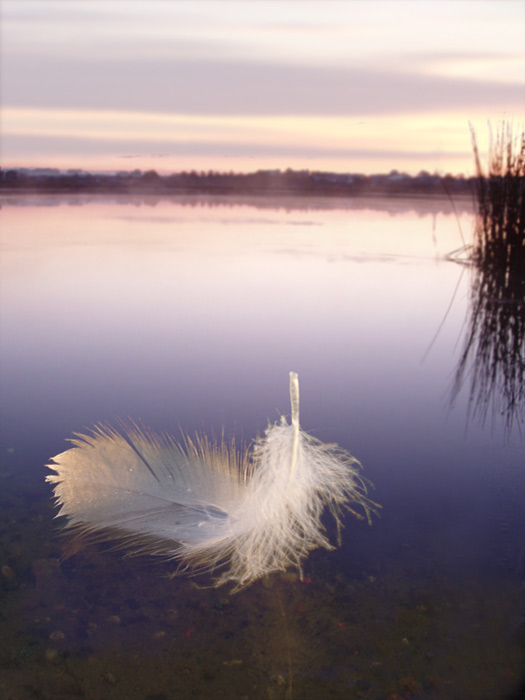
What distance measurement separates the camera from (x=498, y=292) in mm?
5508

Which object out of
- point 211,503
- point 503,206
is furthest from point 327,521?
point 503,206

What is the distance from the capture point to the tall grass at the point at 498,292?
373 cm

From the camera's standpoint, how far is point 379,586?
194 cm

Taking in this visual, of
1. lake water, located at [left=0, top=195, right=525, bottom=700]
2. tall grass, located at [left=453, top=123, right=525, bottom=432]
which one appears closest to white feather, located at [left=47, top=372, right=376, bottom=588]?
lake water, located at [left=0, top=195, right=525, bottom=700]

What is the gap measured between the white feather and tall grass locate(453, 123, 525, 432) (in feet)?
5.32

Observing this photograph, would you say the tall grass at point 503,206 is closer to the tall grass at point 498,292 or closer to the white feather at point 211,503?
the tall grass at point 498,292

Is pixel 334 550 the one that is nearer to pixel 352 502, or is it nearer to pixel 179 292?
pixel 352 502

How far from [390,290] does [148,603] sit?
5001mm

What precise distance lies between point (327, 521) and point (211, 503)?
1.38ft

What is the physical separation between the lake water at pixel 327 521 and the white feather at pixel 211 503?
0.08 m

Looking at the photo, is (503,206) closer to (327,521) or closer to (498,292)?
(498,292)

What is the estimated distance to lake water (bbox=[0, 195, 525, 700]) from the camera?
1.67 m

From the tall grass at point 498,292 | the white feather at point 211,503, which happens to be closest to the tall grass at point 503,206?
the tall grass at point 498,292

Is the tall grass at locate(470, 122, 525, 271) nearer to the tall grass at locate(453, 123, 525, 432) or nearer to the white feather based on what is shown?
the tall grass at locate(453, 123, 525, 432)
